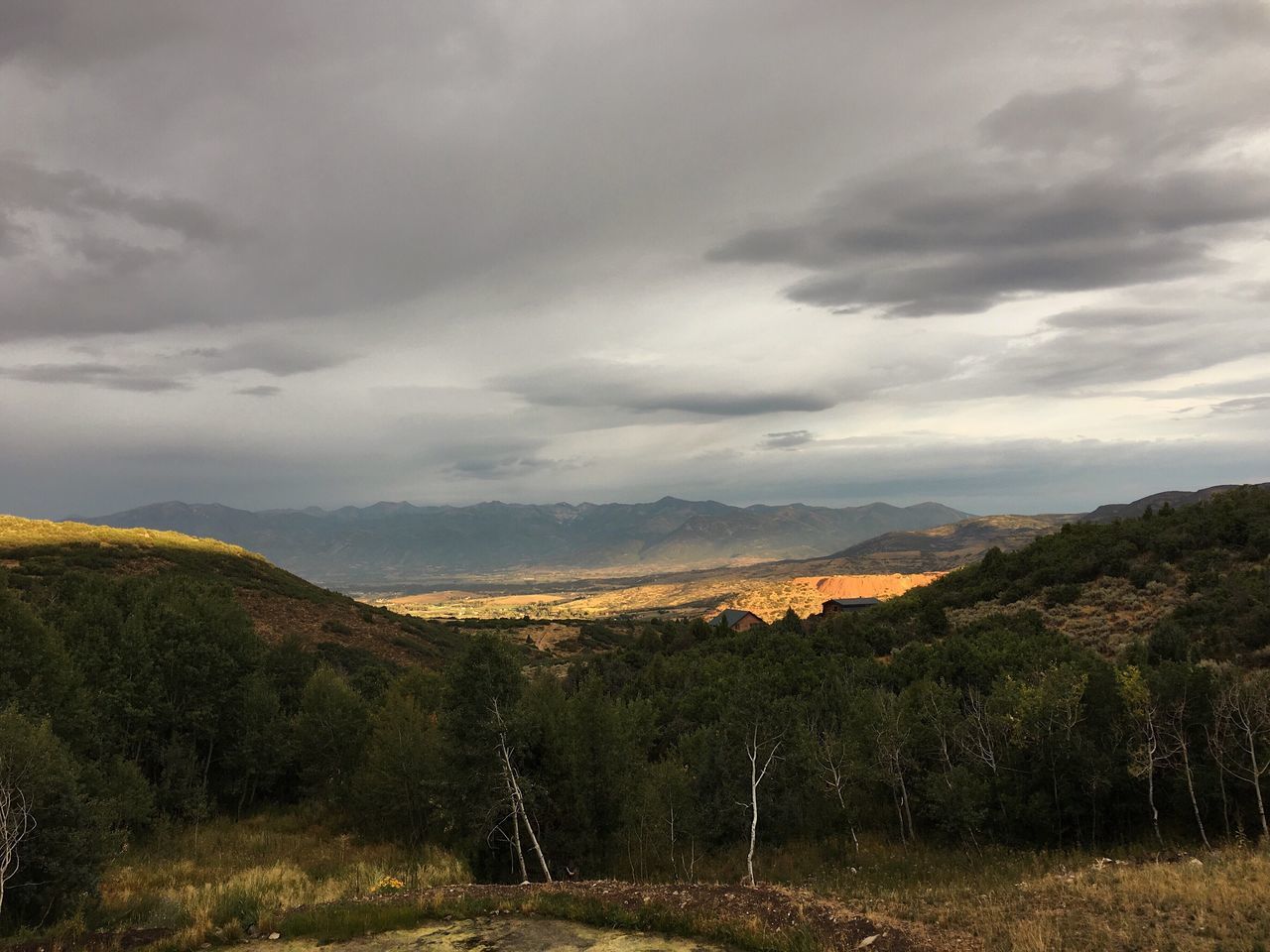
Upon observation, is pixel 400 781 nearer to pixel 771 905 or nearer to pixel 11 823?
pixel 11 823

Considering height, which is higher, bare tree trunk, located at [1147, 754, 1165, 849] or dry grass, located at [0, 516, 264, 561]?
dry grass, located at [0, 516, 264, 561]

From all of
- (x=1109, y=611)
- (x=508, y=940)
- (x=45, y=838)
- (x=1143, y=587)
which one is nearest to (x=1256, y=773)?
(x=508, y=940)

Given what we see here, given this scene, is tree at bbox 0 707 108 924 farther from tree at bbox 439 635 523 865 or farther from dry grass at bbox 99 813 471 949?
tree at bbox 439 635 523 865

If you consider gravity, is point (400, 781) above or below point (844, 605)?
above

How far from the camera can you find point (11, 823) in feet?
52.4

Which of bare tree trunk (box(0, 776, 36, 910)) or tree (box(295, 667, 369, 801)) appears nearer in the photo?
bare tree trunk (box(0, 776, 36, 910))

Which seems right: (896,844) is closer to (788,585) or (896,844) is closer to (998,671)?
(998,671)

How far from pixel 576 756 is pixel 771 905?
13.3m

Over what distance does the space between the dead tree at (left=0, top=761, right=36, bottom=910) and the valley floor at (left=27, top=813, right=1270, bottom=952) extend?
7.44 feet

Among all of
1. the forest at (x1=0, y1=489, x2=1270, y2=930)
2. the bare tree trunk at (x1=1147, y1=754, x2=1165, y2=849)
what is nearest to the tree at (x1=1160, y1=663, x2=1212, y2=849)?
the forest at (x1=0, y1=489, x2=1270, y2=930)

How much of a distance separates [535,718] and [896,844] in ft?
56.9

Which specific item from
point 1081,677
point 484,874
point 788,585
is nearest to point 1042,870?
point 1081,677

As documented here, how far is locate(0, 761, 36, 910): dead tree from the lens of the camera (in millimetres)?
15195

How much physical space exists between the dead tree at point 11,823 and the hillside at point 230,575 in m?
56.6
